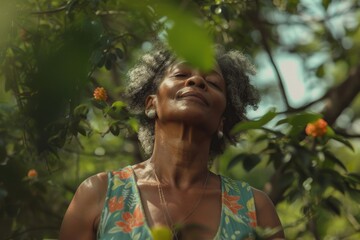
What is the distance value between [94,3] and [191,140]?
67 cm

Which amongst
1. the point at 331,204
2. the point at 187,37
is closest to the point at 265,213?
the point at 331,204

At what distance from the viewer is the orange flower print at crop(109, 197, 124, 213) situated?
271 cm

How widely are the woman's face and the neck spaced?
48mm

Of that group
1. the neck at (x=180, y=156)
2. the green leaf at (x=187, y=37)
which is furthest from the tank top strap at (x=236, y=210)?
the green leaf at (x=187, y=37)

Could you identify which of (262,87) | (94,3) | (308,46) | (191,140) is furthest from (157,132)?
(262,87)

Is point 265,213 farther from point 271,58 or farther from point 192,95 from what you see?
point 271,58

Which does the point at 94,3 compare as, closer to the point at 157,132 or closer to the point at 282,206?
the point at 157,132

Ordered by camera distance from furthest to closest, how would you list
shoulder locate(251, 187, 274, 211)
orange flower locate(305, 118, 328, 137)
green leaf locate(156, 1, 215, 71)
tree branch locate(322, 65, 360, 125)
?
tree branch locate(322, 65, 360, 125)
shoulder locate(251, 187, 274, 211)
orange flower locate(305, 118, 328, 137)
green leaf locate(156, 1, 215, 71)

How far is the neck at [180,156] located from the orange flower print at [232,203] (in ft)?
0.35

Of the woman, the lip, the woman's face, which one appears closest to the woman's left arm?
the woman

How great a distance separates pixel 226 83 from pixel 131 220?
70cm

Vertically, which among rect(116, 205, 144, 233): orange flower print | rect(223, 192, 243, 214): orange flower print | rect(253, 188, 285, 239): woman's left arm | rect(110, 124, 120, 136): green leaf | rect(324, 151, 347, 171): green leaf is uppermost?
rect(324, 151, 347, 171): green leaf

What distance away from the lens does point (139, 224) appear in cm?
266

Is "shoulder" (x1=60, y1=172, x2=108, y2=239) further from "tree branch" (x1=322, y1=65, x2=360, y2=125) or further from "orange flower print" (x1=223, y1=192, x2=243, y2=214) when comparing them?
"tree branch" (x1=322, y1=65, x2=360, y2=125)
